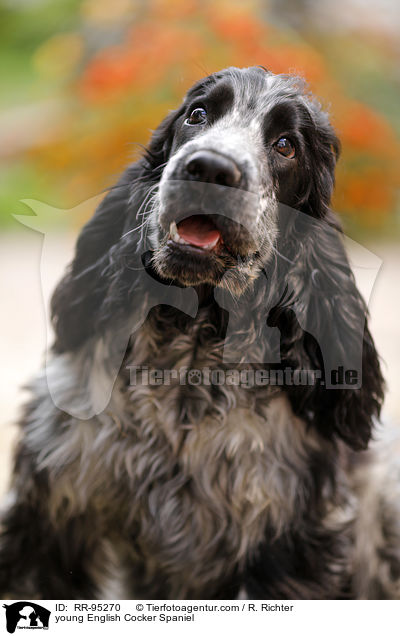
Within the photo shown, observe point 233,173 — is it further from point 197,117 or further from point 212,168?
point 197,117

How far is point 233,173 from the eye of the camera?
1.50m

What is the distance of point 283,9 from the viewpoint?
248 cm

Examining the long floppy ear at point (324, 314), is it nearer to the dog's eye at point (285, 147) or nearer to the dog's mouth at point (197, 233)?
the dog's eye at point (285, 147)

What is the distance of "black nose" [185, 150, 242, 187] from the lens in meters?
1.48

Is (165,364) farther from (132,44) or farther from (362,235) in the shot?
(132,44)

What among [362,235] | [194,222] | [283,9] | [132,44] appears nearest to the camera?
[194,222]

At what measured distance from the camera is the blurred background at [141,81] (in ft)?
6.80

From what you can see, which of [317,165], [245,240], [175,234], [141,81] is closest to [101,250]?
[175,234]

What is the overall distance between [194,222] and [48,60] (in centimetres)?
103
